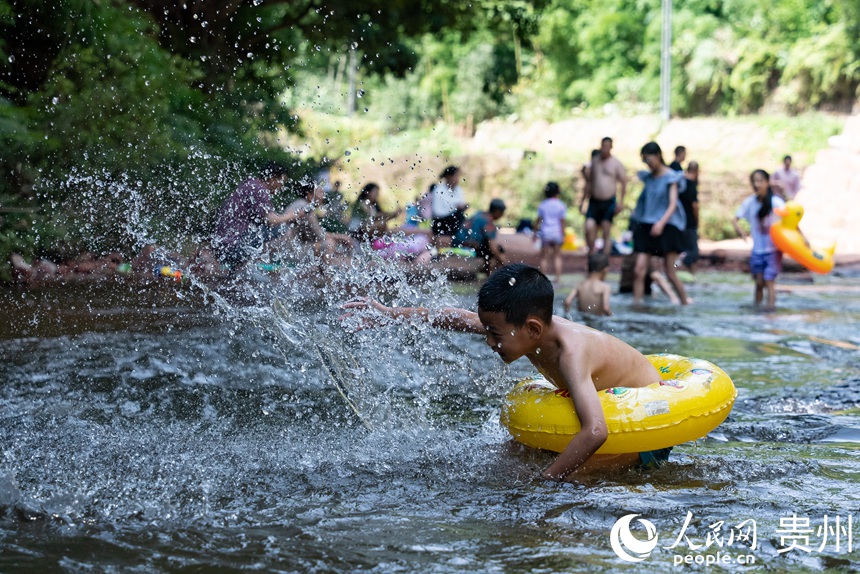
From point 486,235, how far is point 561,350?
9.17m

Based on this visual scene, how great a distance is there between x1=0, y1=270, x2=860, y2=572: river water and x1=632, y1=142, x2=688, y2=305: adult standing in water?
341 centimetres

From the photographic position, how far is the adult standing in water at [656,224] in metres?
11.1

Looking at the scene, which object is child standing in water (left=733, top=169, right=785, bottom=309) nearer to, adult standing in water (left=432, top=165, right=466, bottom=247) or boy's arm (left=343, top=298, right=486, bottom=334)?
adult standing in water (left=432, top=165, right=466, bottom=247)

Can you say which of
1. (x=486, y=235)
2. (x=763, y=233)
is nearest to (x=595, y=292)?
(x=763, y=233)

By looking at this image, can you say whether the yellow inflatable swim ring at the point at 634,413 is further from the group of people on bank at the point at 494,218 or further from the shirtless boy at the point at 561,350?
the group of people on bank at the point at 494,218

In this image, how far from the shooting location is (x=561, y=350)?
4.06 metres

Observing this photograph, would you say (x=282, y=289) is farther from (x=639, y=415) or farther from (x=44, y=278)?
(x=639, y=415)

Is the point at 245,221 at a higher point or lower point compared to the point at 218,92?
lower

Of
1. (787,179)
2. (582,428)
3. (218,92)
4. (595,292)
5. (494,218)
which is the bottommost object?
(595,292)

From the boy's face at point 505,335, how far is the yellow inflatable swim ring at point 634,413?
12.5 inches

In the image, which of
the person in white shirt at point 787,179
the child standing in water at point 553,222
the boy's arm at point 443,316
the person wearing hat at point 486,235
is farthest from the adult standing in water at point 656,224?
the person in white shirt at point 787,179

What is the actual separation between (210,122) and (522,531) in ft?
30.8

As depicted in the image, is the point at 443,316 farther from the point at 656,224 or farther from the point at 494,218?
the point at 494,218

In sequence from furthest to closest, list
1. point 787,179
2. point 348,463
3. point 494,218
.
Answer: point 787,179 → point 494,218 → point 348,463
